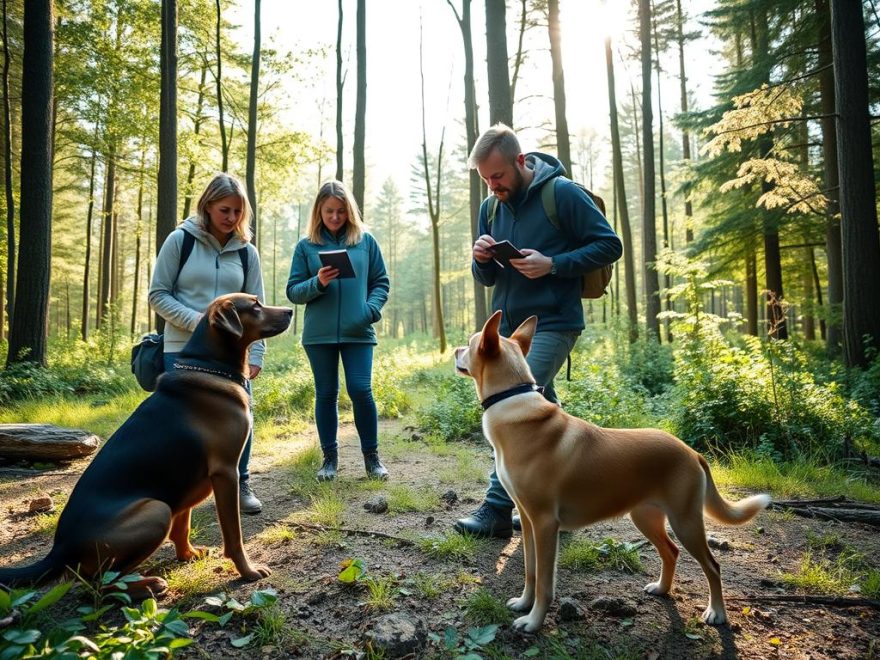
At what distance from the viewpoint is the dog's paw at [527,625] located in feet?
8.78

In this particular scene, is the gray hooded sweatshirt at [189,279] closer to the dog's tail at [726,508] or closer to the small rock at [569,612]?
the small rock at [569,612]

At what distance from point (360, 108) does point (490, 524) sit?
13270 millimetres

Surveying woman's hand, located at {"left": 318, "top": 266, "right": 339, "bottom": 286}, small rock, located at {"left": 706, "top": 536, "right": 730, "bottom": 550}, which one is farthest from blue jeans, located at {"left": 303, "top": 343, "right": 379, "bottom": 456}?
small rock, located at {"left": 706, "top": 536, "right": 730, "bottom": 550}

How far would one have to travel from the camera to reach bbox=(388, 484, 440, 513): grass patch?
4.63 m

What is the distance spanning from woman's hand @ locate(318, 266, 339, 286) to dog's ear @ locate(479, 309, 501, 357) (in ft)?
7.97

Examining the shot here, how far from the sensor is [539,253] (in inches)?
145

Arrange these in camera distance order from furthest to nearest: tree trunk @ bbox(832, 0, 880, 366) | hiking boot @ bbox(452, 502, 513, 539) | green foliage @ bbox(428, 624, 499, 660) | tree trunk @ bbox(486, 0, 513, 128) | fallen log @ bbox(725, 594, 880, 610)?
1. tree trunk @ bbox(486, 0, 513, 128)
2. tree trunk @ bbox(832, 0, 880, 366)
3. hiking boot @ bbox(452, 502, 513, 539)
4. fallen log @ bbox(725, 594, 880, 610)
5. green foliage @ bbox(428, 624, 499, 660)

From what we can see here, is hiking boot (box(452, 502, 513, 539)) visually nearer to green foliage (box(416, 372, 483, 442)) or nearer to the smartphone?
the smartphone

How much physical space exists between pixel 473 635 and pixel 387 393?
24.8 ft

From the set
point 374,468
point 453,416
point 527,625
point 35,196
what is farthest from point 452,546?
point 35,196

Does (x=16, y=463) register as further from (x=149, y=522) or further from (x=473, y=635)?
(x=473, y=635)

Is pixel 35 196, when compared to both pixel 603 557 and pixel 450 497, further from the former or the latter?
pixel 603 557

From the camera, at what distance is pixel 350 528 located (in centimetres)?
407

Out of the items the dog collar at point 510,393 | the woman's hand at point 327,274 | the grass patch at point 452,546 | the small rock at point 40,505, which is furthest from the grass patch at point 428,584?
the small rock at point 40,505
